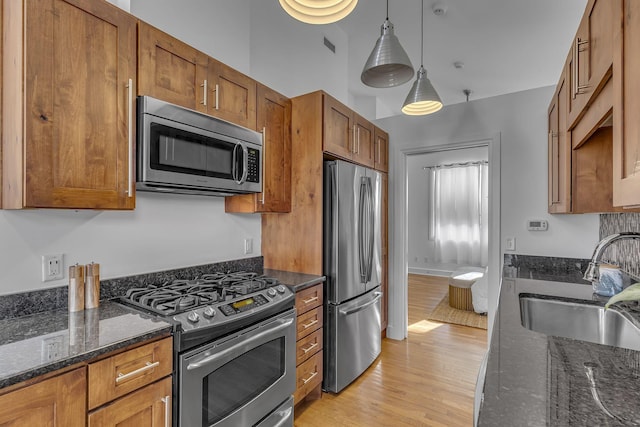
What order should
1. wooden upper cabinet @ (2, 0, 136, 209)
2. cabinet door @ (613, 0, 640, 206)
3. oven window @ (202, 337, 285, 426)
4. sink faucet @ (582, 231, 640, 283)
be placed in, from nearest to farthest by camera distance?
cabinet door @ (613, 0, 640, 206), wooden upper cabinet @ (2, 0, 136, 209), sink faucet @ (582, 231, 640, 283), oven window @ (202, 337, 285, 426)

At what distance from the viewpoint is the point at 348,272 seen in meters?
2.57

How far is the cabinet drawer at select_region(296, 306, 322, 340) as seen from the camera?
2170 millimetres

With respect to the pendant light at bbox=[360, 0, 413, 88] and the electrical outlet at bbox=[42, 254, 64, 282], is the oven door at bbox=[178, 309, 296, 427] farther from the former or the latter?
the pendant light at bbox=[360, 0, 413, 88]

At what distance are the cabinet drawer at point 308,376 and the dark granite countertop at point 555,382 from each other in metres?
1.40

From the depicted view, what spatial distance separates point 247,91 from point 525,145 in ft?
7.99

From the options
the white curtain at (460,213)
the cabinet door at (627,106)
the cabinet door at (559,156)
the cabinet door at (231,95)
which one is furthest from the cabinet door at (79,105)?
the white curtain at (460,213)

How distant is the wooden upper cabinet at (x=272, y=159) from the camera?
2.28m

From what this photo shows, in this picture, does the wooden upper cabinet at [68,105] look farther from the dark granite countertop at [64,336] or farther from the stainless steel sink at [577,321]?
the stainless steel sink at [577,321]

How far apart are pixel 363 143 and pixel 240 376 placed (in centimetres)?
217

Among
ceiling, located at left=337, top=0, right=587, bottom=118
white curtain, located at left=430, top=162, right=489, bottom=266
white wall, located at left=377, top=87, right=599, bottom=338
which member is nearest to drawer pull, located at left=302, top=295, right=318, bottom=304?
white wall, located at left=377, top=87, right=599, bottom=338

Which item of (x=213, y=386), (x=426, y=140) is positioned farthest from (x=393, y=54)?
→ (x=213, y=386)

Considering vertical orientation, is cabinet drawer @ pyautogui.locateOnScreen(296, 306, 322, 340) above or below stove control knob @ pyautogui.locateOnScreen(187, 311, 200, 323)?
below

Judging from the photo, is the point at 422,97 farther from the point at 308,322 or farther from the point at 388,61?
the point at 308,322

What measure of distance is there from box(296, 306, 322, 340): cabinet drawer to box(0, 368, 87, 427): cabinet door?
1.28 metres
